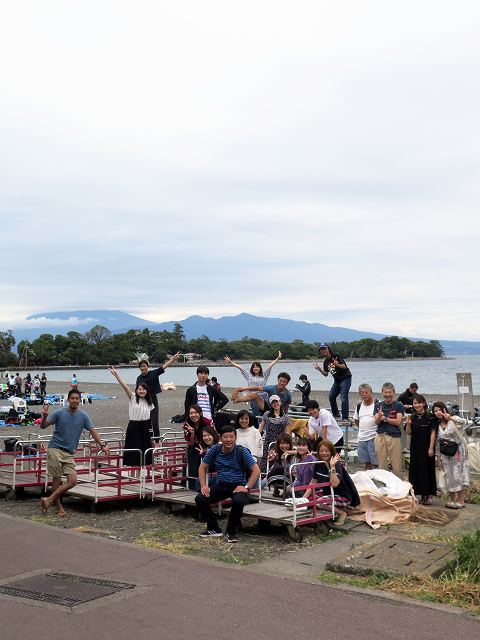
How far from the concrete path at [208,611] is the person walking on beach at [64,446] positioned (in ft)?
8.89

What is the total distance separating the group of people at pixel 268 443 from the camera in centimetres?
895

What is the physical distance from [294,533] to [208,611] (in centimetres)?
294

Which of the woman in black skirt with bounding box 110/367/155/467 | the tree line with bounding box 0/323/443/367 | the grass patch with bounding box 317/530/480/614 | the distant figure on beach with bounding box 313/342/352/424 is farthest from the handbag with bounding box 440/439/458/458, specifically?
the tree line with bounding box 0/323/443/367

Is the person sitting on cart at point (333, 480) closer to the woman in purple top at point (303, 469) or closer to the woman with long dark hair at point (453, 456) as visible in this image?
the woman in purple top at point (303, 469)

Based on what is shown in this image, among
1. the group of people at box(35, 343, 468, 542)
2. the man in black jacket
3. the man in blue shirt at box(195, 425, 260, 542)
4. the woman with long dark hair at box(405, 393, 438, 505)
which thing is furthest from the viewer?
the man in black jacket

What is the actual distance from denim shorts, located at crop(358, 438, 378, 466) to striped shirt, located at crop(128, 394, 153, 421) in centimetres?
365

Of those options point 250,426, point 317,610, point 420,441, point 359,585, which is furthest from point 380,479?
point 317,610

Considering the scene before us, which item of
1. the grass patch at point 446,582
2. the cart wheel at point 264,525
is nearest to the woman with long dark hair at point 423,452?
the cart wheel at point 264,525

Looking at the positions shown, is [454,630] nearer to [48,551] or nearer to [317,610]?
[317,610]

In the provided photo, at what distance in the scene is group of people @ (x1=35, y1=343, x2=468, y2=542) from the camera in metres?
8.95

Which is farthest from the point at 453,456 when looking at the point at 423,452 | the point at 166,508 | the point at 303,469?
the point at 166,508

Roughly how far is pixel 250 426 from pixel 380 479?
2049 mm

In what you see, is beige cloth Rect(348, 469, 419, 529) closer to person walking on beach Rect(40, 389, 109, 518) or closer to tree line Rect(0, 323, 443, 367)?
person walking on beach Rect(40, 389, 109, 518)

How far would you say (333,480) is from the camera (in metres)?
9.18
